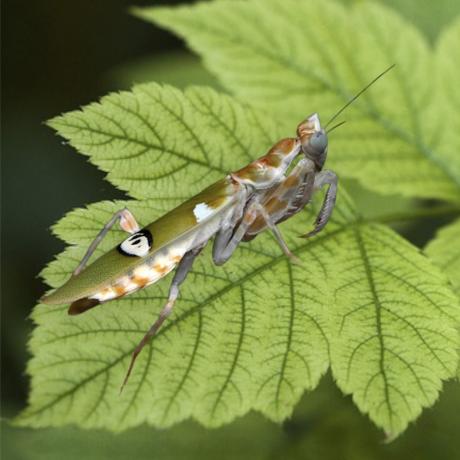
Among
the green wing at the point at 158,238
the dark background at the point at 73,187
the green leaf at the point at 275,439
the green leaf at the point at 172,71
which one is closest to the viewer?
the green wing at the point at 158,238

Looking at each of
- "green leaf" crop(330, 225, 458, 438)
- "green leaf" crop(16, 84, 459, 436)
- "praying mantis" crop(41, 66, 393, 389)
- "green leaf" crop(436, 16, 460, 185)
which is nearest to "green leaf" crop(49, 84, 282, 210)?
"green leaf" crop(16, 84, 459, 436)

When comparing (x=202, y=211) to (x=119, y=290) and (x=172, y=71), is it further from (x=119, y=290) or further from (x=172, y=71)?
(x=172, y=71)

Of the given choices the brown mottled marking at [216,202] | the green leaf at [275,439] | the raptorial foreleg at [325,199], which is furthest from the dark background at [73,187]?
the brown mottled marking at [216,202]

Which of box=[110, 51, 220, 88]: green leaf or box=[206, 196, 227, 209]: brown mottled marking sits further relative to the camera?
box=[110, 51, 220, 88]: green leaf

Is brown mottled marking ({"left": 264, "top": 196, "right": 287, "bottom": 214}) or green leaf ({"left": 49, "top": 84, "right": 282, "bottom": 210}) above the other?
green leaf ({"left": 49, "top": 84, "right": 282, "bottom": 210})

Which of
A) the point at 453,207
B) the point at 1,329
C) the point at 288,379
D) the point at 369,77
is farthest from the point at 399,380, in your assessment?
the point at 1,329

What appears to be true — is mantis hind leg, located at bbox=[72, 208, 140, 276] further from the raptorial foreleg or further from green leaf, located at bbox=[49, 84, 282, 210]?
the raptorial foreleg

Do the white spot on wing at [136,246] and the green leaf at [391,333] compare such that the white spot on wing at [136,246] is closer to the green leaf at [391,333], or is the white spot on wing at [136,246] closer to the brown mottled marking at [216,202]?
the brown mottled marking at [216,202]
